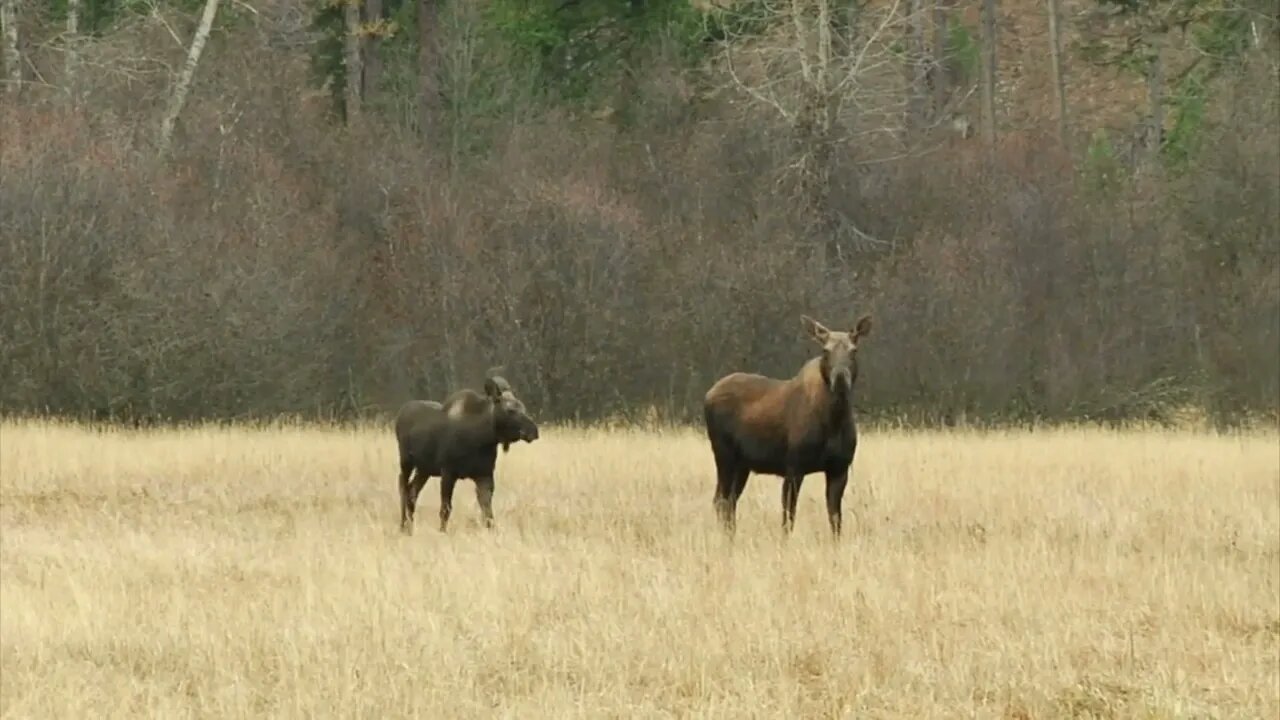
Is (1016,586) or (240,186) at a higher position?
(240,186)

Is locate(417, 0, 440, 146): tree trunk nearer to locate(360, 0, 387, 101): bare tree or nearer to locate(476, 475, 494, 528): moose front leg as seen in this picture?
locate(360, 0, 387, 101): bare tree

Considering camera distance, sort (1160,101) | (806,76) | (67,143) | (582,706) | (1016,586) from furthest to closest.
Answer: (1160,101), (806,76), (67,143), (1016,586), (582,706)

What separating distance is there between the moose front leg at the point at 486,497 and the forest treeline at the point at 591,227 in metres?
13.1

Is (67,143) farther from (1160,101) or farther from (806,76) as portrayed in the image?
(1160,101)

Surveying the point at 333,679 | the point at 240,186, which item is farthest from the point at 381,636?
the point at 240,186

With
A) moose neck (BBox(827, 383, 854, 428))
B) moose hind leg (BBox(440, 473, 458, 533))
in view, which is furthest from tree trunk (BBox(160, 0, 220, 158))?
moose neck (BBox(827, 383, 854, 428))

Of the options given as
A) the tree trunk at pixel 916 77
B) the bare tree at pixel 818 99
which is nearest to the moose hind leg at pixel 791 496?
the bare tree at pixel 818 99

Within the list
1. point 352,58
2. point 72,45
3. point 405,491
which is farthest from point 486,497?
point 352,58

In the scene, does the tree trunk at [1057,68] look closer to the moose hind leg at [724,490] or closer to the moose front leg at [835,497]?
the moose hind leg at [724,490]

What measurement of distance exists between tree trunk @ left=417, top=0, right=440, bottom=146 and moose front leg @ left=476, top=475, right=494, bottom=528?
21242mm

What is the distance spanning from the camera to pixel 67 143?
28.2 meters

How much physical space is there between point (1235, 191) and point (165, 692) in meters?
24.9

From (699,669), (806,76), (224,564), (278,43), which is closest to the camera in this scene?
(699,669)

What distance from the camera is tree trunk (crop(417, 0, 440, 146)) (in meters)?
35.3
